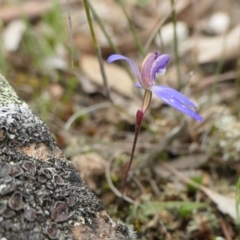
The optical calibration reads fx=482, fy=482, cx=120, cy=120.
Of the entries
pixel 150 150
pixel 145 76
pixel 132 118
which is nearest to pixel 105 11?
pixel 132 118

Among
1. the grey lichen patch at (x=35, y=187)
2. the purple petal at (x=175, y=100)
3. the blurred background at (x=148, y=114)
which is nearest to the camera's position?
the grey lichen patch at (x=35, y=187)

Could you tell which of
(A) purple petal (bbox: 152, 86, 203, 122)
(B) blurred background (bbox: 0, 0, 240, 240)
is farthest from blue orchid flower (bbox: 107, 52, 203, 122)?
(B) blurred background (bbox: 0, 0, 240, 240)

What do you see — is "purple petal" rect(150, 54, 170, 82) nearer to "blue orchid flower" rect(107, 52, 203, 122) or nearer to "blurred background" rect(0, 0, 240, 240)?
"blue orchid flower" rect(107, 52, 203, 122)

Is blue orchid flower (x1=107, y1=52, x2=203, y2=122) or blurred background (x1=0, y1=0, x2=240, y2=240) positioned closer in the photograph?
blue orchid flower (x1=107, y1=52, x2=203, y2=122)

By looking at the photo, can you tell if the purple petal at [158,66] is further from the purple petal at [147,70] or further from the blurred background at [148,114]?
the blurred background at [148,114]

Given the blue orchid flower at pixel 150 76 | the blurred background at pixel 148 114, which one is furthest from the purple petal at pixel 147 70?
the blurred background at pixel 148 114

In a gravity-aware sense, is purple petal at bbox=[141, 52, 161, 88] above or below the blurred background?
above

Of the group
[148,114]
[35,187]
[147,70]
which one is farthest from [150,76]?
[148,114]

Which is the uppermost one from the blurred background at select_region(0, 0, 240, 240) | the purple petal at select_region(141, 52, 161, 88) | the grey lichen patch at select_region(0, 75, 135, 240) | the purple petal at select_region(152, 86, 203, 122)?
the purple petal at select_region(141, 52, 161, 88)

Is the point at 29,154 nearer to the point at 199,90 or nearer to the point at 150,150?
the point at 150,150
